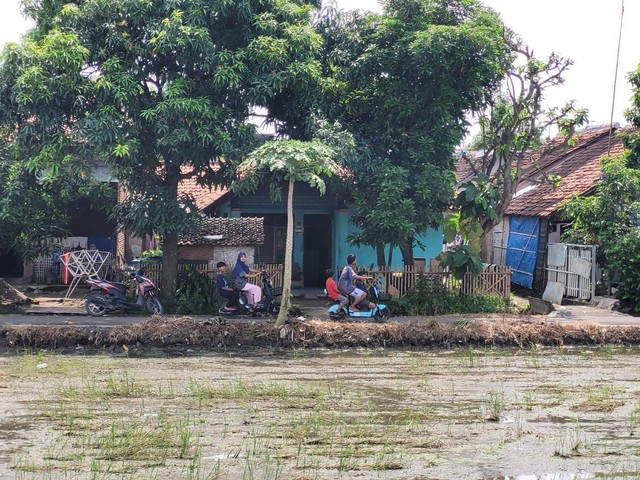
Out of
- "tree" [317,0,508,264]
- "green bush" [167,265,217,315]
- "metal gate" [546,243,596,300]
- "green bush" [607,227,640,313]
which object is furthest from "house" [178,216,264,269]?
"green bush" [607,227,640,313]

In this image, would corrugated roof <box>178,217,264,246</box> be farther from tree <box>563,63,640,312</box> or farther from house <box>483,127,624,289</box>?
tree <box>563,63,640,312</box>

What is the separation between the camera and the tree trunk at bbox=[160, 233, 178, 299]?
60.7ft

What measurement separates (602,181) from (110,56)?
11417 mm

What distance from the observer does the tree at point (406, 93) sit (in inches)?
698

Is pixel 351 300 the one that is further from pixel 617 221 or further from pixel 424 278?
pixel 617 221

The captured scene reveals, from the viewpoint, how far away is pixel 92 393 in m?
10.5

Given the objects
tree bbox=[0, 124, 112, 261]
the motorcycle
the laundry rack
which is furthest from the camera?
the laundry rack

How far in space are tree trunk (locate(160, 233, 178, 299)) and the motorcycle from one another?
25.9 inches

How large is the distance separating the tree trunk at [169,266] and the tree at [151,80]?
89cm

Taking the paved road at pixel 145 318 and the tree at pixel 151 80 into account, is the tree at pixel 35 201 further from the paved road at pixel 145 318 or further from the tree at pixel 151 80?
the paved road at pixel 145 318

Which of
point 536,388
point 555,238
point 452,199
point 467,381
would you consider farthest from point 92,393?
point 555,238

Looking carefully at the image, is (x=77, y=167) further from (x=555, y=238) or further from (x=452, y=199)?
(x=555, y=238)

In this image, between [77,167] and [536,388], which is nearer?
[536,388]

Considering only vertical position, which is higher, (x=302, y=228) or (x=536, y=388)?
(x=302, y=228)
